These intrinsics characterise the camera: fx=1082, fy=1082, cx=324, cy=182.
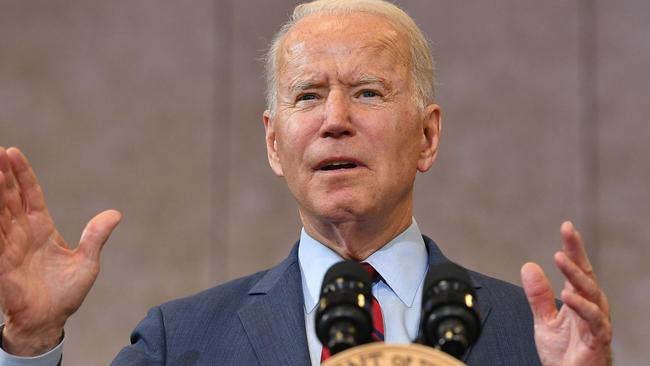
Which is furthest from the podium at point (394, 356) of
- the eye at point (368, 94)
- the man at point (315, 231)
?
the eye at point (368, 94)

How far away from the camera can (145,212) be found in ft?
13.1

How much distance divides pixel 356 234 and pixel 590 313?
709 millimetres

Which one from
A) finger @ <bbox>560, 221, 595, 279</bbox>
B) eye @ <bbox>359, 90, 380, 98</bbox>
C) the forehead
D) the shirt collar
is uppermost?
the forehead

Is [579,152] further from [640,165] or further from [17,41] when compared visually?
[17,41]

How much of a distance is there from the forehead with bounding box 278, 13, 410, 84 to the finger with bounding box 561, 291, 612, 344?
2.52 ft

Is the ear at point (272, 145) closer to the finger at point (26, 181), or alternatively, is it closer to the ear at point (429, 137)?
the ear at point (429, 137)

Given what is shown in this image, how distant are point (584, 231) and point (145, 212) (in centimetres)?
161

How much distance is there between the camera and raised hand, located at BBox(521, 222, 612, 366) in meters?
1.66

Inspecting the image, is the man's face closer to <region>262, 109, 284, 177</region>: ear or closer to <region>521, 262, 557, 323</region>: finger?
<region>262, 109, 284, 177</region>: ear

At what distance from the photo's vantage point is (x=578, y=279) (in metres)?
1.66

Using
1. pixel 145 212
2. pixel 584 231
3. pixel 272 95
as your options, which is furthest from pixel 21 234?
pixel 584 231

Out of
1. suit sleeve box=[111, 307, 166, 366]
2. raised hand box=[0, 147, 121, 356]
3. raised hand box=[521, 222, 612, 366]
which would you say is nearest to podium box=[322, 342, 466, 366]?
raised hand box=[521, 222, 612, 366]

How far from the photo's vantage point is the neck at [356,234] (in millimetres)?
2264

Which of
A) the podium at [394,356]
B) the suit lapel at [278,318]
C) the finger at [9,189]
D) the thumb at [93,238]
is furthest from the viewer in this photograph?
the suit lapel at [278,318]
